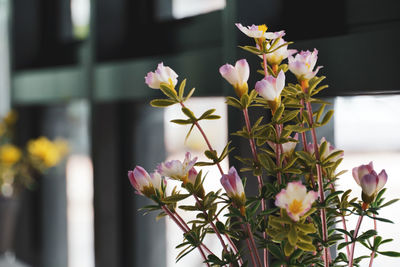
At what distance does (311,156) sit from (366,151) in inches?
16.4

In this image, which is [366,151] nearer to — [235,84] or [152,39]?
[235,84]

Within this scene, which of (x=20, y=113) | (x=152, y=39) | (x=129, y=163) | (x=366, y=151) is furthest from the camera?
(x=20, y=113)

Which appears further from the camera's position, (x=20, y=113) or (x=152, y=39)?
(x=20, y=113)

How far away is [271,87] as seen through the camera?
728 mm

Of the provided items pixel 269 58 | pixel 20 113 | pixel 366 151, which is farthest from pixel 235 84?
pixel 20 113

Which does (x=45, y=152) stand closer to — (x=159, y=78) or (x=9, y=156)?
(x=9, y=156)

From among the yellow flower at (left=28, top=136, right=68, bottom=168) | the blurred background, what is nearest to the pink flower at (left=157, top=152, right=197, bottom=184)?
the blurred background

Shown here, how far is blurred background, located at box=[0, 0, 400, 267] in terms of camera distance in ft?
3.47

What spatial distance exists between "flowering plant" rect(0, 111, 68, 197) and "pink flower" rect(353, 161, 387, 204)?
1686 millimetres

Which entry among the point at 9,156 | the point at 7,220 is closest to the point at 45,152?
the point at 9,156

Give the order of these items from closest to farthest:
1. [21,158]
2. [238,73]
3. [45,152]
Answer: [238,73] → [45,152] → [21,158]

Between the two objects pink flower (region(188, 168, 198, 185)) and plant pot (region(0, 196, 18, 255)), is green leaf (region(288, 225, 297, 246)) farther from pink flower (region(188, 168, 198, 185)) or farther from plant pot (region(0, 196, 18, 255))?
plant pot (region(0, 196, 18, 255))

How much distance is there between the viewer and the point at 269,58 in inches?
31.8

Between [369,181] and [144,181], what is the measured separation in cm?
31
